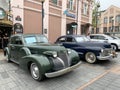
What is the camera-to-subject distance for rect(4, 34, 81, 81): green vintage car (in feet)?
13.9

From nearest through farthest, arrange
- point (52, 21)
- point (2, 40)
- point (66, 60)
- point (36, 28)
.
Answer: point (66, 60) < point (2, 40) < point (36, 28) < point (52, 21)

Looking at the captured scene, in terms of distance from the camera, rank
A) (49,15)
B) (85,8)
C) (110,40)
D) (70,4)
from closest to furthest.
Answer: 1. (110,40)
2. (49,15)
3. (70,4)
4. (85,8)

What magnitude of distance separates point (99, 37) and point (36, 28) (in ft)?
19.9

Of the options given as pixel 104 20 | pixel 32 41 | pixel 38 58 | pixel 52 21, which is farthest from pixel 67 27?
pixel 104 20

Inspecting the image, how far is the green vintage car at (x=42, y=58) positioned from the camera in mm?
4230

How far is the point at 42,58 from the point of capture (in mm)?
4371

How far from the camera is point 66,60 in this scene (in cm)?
472

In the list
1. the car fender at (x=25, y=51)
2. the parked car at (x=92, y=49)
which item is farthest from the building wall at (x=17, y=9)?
the car fender at (x=25, y=51)

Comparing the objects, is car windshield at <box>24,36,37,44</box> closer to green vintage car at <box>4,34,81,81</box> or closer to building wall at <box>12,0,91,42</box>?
green vintage car at <box>4,34,81,81</box>

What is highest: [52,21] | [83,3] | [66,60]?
[83,3]

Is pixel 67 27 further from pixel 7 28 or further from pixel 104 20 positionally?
pixel 104 20

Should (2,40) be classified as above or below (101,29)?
below

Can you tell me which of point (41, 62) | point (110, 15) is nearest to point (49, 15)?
point (41, 62)

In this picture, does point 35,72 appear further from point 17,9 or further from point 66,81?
point 17,9
